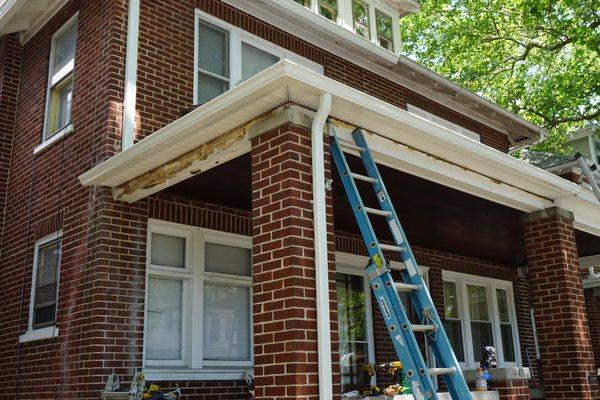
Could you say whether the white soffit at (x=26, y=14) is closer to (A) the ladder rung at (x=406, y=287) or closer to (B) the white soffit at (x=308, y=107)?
(B) the white soffit at (x=308, y=107)

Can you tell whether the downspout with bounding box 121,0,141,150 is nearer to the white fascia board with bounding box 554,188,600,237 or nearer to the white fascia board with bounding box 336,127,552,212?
the white fascia board with bounding box 336,127,552,212

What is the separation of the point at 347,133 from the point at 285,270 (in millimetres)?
1509

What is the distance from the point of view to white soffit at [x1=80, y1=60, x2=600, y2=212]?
5.06 m

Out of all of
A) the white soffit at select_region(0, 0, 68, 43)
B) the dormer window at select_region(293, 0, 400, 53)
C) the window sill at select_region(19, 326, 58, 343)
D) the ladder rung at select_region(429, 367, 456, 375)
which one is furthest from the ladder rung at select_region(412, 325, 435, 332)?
the white soffit at select_region(0, 0, 68, 43)

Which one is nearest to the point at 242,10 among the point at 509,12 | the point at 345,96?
the point at 345,96

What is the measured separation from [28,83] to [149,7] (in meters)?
2.82

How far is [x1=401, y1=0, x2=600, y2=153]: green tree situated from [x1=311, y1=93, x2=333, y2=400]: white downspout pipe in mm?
15068

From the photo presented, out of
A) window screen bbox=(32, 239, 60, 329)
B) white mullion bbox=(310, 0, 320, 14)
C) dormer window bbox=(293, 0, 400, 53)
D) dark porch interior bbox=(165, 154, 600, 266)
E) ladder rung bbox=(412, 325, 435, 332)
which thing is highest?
dormer window bbox=(293, 0, 400, 53)

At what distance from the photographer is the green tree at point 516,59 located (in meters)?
19.1

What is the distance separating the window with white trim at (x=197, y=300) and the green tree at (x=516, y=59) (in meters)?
13.9

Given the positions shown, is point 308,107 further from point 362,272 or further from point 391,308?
point 362,272

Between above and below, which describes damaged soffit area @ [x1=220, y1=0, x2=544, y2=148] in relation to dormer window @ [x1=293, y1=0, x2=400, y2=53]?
below

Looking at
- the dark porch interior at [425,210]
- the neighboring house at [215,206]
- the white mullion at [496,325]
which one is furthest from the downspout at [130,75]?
the white mullion at [496,325]

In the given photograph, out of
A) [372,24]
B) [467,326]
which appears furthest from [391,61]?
[467,326]
